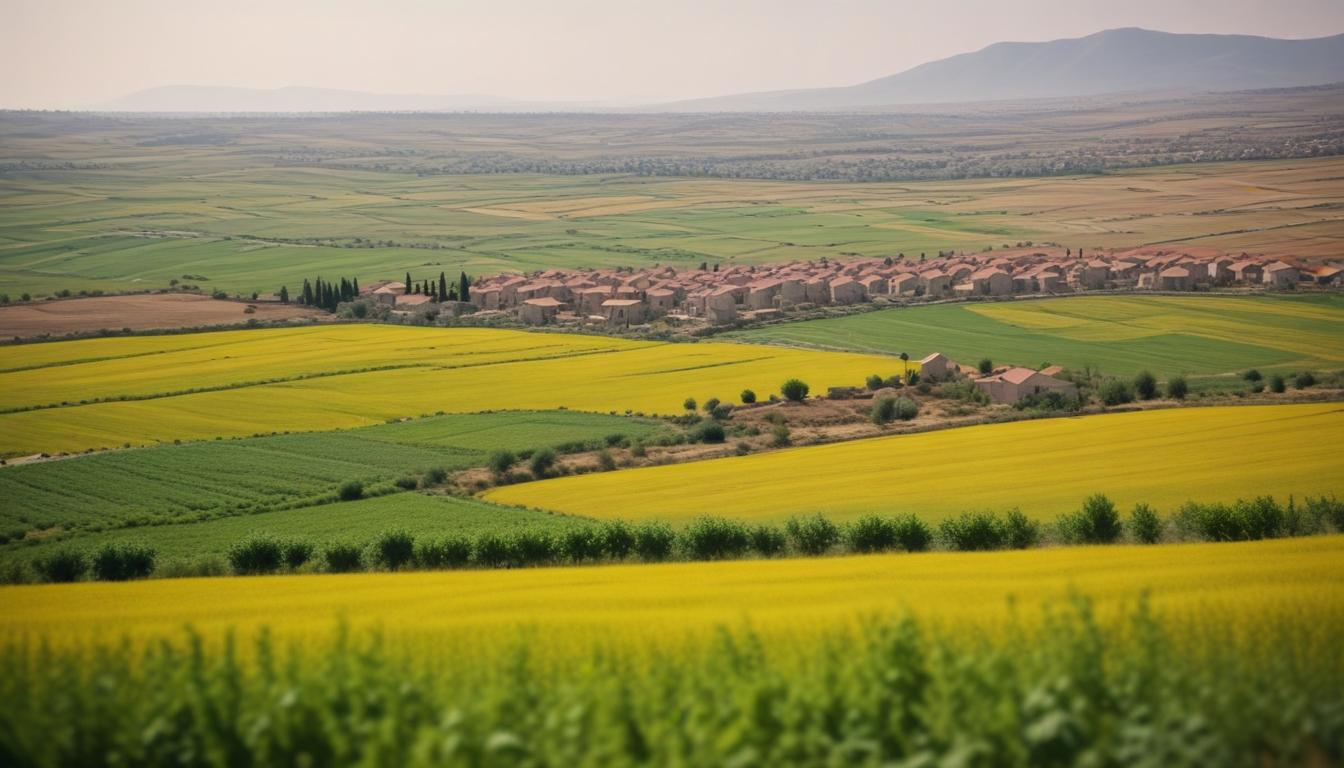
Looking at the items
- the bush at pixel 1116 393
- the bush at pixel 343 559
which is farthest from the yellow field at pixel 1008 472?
the bush at pixel 343 559

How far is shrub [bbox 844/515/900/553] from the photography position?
2600 cm

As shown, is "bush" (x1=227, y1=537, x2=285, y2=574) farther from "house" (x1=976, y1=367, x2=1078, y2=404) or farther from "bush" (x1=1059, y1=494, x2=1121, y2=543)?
"house" (x1=976, y1=367, x2=1078, y2=404)

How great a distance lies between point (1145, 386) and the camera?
5031 centimetres

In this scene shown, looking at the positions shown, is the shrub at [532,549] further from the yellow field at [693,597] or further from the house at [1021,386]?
the house at [1021,386]

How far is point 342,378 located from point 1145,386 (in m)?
39.0

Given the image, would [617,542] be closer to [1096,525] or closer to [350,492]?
[1096,525]

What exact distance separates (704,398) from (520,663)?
44887 millimetres

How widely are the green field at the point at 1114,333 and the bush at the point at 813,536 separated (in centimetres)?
3673

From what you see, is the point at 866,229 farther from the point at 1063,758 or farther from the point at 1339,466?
the point at 1063,758

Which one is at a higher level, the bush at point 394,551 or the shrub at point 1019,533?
the shrub at point 1019,533

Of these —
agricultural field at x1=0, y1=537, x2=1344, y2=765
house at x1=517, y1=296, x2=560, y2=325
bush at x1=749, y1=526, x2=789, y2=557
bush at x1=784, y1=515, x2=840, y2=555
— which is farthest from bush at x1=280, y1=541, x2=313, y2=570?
house at x1=517, y1=296, x2=560, y2=325

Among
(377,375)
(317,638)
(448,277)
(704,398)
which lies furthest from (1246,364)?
(448,277)

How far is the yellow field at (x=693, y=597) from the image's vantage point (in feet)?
44.3

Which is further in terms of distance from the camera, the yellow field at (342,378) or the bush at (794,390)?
the bush at (794,390)
